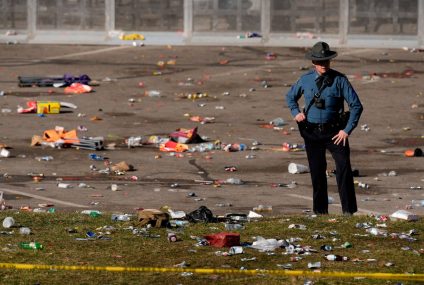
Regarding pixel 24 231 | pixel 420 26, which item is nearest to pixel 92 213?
pixel 24 231

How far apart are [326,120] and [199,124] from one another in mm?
8547

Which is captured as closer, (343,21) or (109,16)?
(343,21)

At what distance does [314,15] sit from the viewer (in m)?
33.5

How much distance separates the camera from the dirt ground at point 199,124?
51.5 ft

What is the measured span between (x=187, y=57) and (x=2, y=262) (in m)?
20.3

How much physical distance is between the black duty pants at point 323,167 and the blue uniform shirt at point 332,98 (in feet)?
0.44

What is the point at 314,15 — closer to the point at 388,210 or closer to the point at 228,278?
the point at 388,210

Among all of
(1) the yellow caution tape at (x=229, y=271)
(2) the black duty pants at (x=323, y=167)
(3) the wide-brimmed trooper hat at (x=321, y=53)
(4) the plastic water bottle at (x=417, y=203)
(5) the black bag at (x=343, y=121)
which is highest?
(3) the wide-brimmed trooper hat at (x=321, y=53)

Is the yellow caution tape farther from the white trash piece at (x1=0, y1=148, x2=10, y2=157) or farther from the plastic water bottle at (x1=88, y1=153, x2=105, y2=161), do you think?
the white trash piece at (x1=0, y1=148, x2=10, y2=157)

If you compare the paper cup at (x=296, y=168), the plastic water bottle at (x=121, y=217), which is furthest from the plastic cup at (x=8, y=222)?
the paper cup at (x=296, y=168)

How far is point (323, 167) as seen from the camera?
1404cm

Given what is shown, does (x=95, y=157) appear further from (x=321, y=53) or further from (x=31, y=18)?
(x=31, y=18)

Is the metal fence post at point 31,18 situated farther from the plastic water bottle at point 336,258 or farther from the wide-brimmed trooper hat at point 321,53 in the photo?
the plastic water bottle at point 336,258

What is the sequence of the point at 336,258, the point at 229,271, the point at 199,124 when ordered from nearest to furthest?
the point at 229,271 < the point at 336,258 < the point at 199,124
